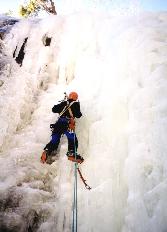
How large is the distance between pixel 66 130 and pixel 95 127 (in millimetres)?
514

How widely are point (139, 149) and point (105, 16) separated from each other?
4.62 metres

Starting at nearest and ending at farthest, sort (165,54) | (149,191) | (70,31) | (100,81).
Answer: (149,191)
(165,54)
(100,81)
(70,31)

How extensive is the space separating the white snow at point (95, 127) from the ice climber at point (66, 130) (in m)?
0.22

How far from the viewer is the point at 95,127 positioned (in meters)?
5.40

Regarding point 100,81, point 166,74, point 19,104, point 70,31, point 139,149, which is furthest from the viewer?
point 70,31

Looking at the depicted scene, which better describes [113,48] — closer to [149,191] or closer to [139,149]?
[139,149]

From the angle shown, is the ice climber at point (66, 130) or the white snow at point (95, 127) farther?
the ice climber at point (66, 130)

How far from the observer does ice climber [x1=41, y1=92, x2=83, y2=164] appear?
5199 millimetres

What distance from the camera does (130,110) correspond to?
493 centimetres

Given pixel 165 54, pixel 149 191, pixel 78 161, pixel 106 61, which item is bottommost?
pixel 78 161

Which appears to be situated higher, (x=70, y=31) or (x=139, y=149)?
(x=70, y=31)

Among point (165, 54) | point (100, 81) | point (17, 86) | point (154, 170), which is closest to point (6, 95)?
point (17, 86)

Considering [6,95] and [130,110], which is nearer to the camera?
[130,110]

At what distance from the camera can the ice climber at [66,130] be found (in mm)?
5199
